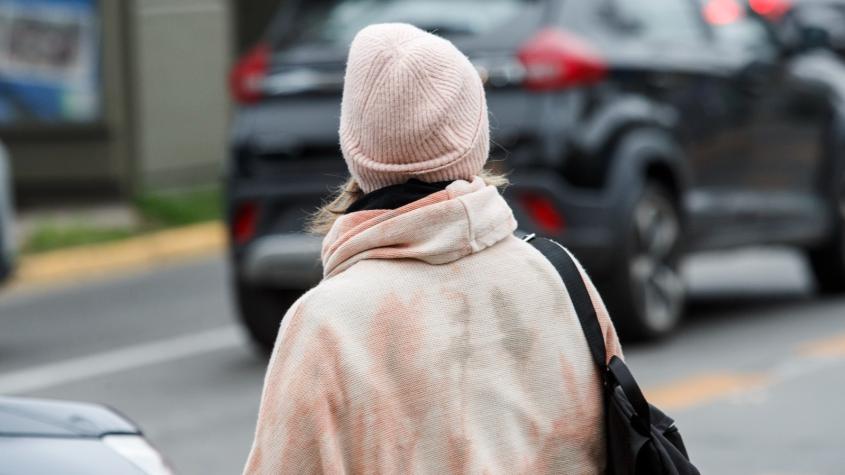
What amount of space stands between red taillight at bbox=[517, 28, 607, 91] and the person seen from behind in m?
5.52

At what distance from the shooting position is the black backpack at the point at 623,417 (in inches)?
99.2

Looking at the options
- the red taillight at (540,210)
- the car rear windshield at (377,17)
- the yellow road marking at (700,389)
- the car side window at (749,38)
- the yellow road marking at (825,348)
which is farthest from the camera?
the car side window at (749,38)

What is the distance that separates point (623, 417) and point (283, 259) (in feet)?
18.9

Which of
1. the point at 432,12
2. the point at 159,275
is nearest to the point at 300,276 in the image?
the point at 432,12

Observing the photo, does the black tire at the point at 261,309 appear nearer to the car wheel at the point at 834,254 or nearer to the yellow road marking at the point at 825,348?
the yellow road marking at the point at 825,348

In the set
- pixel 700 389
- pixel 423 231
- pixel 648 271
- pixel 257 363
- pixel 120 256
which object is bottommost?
pixel 120 256

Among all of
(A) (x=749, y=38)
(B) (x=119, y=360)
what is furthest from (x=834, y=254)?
(B) (x=119, y=360)

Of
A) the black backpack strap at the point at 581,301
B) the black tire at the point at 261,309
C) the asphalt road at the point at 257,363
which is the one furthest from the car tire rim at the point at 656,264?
the black backpack strap at the point at 581,301

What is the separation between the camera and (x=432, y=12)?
27.6 feet

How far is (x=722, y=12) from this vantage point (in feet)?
31.5

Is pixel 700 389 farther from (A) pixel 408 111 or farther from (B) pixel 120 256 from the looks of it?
(B) pixel 120 256

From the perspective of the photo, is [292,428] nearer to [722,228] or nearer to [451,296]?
[451,296]

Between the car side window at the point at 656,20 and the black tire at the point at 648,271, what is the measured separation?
76cm

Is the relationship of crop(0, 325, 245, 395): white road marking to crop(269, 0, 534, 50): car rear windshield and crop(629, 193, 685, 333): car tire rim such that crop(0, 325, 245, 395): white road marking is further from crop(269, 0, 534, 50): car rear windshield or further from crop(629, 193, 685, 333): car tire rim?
crop(629, 193, 685, 333): car tire rim
